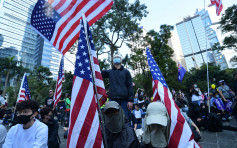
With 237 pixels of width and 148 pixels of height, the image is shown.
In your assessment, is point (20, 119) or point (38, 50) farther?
point (38, 50)

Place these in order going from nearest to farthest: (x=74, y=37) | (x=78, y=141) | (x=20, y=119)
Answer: (x=78, y=141)
(x=20, y=119)
(x=74, y=37)

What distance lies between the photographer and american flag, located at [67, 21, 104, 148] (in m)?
1.83

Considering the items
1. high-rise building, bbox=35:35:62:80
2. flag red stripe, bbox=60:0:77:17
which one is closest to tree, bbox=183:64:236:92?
flag red stripe, bbox=60:0:77:17

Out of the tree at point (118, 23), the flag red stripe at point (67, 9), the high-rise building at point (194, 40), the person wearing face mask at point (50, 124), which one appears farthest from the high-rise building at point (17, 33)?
the high-rise building at point (194, 40)

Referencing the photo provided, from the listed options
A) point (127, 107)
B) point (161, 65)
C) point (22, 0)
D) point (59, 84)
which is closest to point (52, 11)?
point (127, 107)

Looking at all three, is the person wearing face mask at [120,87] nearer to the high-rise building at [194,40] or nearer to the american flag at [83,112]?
the american flag at [83,112]

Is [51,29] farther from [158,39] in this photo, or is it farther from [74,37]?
[158,39]

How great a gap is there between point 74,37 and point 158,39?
59.6 feet

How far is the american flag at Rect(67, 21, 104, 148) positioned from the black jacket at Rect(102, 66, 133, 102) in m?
0.99

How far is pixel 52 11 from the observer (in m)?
2.90

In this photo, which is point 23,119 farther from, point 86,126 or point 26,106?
point 86,126

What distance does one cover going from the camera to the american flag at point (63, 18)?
2.79m

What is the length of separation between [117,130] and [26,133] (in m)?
1.38

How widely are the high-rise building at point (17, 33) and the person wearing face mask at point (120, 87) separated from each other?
64.3m
